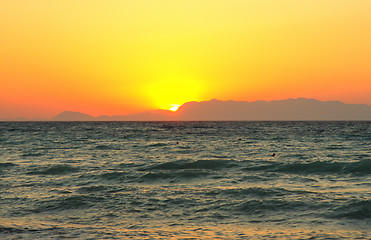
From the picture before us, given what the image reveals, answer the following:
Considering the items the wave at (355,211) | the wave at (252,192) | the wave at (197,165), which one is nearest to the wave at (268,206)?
the wave at (355,211)

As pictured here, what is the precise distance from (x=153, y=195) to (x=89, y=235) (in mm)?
6941

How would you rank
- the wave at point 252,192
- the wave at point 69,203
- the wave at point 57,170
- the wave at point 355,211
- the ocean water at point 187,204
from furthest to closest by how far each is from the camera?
the wave at point 57,170 < the wave at point 252,192 < the wave at point 69,203 < the wave at point 355,211 < the ocean water at point 187,204

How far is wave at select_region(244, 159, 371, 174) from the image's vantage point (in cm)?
2830

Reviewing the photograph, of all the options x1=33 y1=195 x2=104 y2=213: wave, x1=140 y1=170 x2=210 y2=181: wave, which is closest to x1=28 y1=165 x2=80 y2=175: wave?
x1=140 y1=170 x2=210 y2=181: wave

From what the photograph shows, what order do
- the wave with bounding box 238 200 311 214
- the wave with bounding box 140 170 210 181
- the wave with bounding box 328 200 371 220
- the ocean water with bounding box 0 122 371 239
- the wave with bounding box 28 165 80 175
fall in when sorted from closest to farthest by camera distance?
the ocean water with bounding box 0 122 371 239 < the wave with bounding box 328 200 371 220 < the wave with bounding box 238 200 311 214 < the wave with bounding box 140 170 210 181 < the wave with bounding box 28 165 80 175

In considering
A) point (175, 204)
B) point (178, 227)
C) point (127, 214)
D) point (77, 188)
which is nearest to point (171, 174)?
point (77, 188)

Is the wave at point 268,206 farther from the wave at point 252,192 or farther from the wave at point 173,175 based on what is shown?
the wave at point 173,175

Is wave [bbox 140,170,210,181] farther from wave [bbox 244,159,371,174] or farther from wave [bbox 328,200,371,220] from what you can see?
wave [bbox 328,200,371,220]

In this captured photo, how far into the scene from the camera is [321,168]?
29.6 m

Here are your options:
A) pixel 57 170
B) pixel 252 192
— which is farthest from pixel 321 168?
pixel 57 170

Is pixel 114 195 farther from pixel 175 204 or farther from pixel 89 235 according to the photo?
pixel 89 235

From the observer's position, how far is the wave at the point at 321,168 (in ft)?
92.8

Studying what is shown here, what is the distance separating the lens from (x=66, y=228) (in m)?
13.5

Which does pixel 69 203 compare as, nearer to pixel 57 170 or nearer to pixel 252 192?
pixel 252 192
